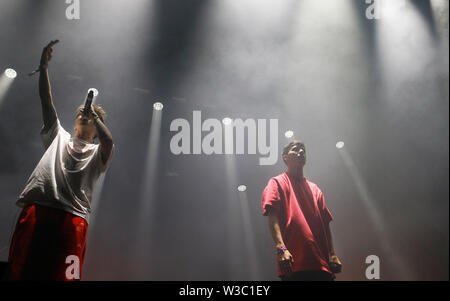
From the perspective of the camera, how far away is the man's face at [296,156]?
245 cm

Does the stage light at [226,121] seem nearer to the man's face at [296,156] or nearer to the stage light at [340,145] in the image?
the man's face at [296,156]

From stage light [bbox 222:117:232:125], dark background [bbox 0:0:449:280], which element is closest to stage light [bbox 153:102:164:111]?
dark background [bbox 0:0:449:280]

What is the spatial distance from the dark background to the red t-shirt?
41.7 inches

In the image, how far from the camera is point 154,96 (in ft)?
10.8

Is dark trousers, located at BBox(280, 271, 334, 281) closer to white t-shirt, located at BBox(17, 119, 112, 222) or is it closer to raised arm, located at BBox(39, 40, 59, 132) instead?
white t-shirt, located at BBox(17, 119, 112, 222)

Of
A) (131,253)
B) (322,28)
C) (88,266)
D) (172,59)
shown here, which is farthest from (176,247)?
(322,28)

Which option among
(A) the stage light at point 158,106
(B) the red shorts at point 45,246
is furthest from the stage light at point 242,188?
(B) the red shorts at point 45,246

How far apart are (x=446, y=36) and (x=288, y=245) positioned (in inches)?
124

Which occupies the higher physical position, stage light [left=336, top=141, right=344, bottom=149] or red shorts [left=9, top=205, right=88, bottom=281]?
stage light [left=336, top=141, right=344, bottom=149]

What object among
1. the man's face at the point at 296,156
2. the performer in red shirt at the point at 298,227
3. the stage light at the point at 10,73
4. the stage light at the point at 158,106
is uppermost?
the stage light at the point at 10,73

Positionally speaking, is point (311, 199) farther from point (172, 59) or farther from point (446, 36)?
point (446, 36)

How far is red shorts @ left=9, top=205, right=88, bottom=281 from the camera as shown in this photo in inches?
56.4

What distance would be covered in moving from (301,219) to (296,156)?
0.50 metres

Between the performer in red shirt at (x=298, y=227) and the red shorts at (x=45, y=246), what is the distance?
1145 mm
